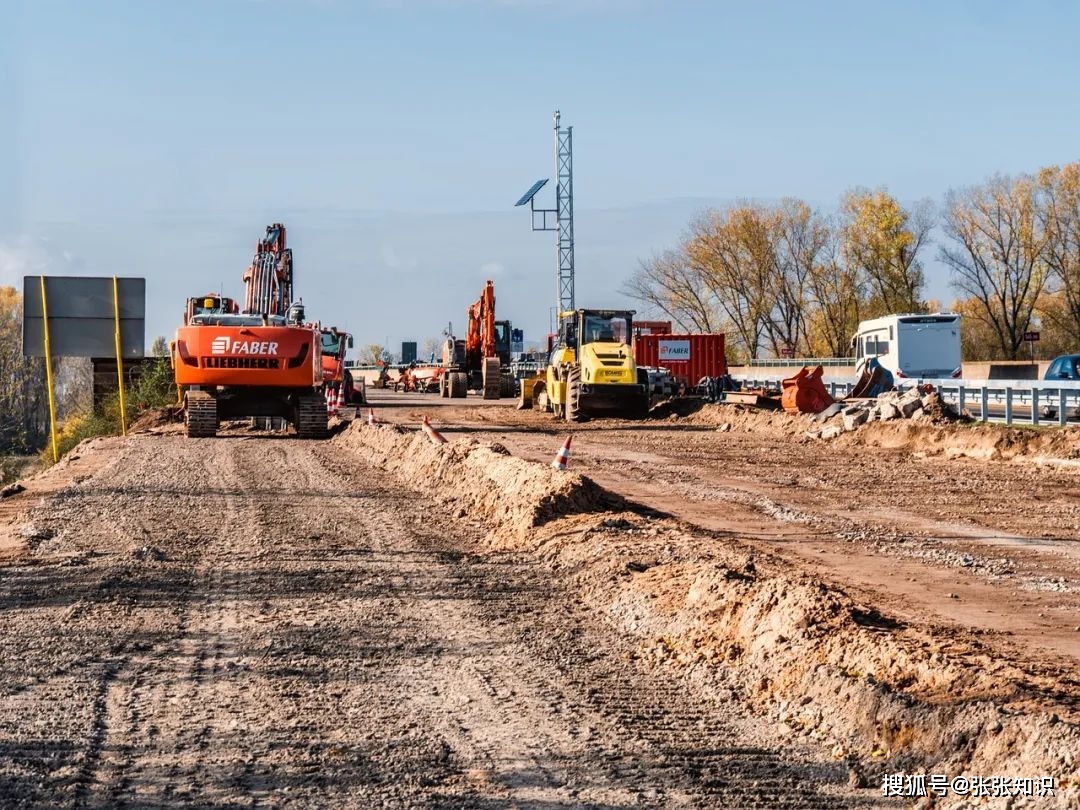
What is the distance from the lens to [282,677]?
23.6 feet

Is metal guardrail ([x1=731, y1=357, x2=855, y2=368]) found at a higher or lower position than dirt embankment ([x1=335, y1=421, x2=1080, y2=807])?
higher

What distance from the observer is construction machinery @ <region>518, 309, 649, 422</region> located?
33.6 meters

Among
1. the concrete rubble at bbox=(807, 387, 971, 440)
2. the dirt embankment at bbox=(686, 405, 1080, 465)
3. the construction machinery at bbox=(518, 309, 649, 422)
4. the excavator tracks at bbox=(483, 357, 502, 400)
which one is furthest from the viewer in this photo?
the excavator tracks at bbox=(483, 357, 502, 400)

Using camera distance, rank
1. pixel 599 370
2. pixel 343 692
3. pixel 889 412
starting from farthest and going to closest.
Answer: pixel 599 370
pixel 889 412
pixel 343 692

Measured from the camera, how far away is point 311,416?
27.7 meters

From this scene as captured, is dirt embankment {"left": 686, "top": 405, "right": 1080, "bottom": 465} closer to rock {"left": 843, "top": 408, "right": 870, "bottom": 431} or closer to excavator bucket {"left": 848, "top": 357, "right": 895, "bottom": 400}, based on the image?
rock {"left": 843, "top": 408, "right": 870, "bottom": 431}

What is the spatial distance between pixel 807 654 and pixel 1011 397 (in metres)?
19.9

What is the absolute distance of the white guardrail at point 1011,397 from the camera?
2444 centimetres

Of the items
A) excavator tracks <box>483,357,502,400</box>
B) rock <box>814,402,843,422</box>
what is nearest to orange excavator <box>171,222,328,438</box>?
rock <box>814,402,843,422</box>

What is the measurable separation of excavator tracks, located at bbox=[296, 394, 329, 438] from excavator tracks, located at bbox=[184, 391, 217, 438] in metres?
1.76

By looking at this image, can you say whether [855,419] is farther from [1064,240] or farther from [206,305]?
[1064,240]

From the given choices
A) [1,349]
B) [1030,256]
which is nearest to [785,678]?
[1030,256]

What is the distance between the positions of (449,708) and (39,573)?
5.36m

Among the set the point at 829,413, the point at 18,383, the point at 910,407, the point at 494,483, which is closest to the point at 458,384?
the point at 829,413
